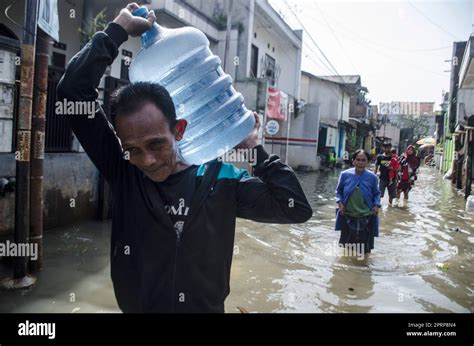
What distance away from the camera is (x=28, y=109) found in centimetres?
364

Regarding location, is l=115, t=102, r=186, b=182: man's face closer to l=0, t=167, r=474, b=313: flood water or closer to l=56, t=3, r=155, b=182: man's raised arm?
l=56, t=3, r=155, b=182: man's raised arm

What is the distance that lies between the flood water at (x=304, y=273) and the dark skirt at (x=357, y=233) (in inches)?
9.0

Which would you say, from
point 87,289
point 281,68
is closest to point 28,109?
point 87,289

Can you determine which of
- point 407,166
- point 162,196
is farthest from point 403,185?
point 162,196

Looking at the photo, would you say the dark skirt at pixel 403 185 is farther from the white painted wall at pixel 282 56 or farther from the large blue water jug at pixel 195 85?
the large blue water jug at pixel 195 85

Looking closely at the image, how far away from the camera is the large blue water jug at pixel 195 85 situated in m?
2.27

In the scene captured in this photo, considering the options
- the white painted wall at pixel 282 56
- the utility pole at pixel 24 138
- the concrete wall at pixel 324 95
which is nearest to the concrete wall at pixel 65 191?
the utility pole at pixel 24 138

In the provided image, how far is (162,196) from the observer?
1.52 meters

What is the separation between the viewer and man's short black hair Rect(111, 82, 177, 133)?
4.77 ft

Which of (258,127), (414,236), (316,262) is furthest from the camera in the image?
(414,236)

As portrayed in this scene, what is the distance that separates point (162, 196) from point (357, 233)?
4632mm

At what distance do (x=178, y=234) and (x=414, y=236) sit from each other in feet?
23.5
